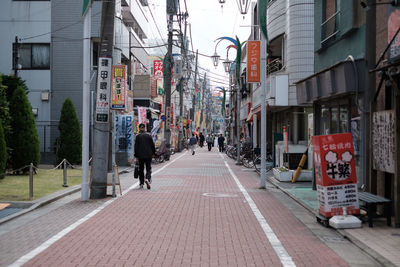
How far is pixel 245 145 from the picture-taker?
1147 inches

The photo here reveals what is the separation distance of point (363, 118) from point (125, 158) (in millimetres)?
17410

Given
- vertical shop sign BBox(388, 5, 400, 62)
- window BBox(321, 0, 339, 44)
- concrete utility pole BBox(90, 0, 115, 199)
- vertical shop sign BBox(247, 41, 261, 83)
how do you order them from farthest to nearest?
vertical shop sign BBox(247, 41, 261, 83) → window BBox(321, 0, 339, 44) → concrete utility pole BBox(90, 0, 115, 199) → vertical shop sign BBox(388, 5, 400, 62)

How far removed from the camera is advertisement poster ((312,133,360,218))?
8.97 metres

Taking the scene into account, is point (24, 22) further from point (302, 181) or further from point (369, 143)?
point (369, 143)


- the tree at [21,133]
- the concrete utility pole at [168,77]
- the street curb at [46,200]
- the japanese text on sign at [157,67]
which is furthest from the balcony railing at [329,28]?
the japanese text on sign at [157,67]

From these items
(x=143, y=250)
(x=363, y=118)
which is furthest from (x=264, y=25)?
(x=143, y=250)

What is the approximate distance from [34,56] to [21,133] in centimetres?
910

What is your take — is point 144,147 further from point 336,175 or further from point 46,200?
point 336,175

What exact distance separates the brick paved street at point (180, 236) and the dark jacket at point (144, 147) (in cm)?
290

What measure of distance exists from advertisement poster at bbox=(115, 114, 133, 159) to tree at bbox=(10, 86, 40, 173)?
6.99m

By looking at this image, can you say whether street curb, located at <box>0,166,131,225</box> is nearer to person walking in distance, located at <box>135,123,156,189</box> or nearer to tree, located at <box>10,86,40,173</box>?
person walking in distance, located at <box>135,123,156,189</box>

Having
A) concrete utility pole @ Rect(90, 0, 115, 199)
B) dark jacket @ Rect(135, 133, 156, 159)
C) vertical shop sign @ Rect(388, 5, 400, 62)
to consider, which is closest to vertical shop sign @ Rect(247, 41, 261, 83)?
dark jacket @ Rect(135, 133, 156, 159)

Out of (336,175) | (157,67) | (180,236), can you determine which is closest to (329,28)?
(336,175)

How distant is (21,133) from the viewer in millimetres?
19203
